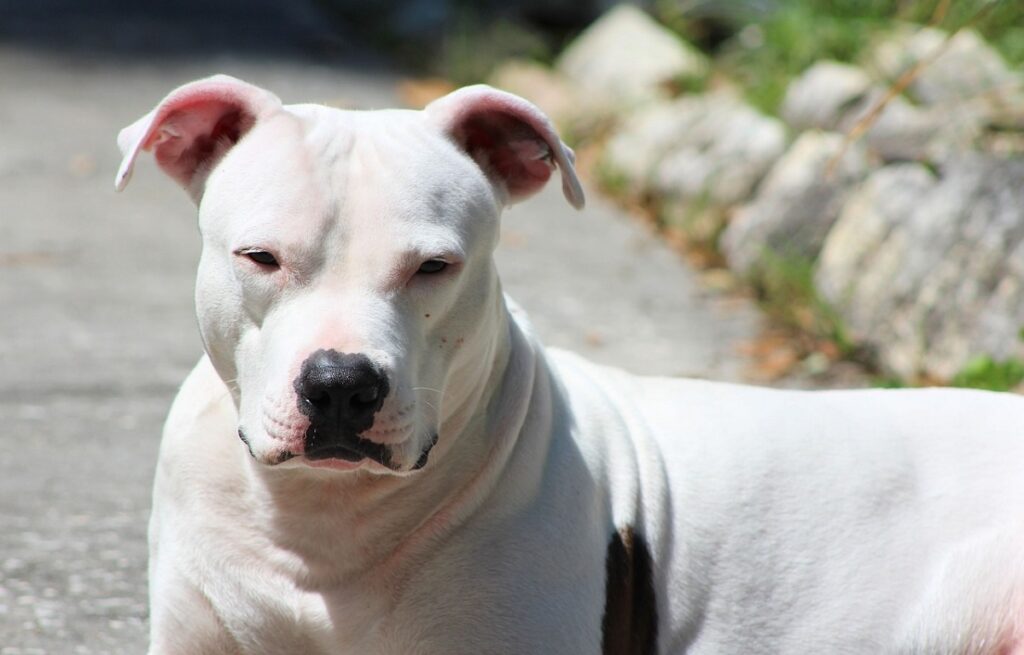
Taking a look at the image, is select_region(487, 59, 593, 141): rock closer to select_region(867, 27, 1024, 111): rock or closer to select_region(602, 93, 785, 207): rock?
select_region(602, 93, 785, 207): rock

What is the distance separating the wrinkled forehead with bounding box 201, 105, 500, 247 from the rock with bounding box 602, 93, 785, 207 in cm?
401

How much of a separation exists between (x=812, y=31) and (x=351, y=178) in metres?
5.19

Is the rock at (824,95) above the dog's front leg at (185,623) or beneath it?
beneath

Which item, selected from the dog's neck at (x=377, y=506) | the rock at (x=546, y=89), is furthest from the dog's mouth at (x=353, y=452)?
the rock at (x=546, y=89)

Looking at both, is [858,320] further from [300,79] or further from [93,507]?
[300,79]

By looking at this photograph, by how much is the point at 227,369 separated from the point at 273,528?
325 millimetres

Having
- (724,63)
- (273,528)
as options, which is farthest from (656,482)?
(724,63)

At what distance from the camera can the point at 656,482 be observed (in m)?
3.01

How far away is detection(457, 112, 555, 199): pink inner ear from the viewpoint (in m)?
2.93

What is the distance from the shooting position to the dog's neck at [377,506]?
2756 mm

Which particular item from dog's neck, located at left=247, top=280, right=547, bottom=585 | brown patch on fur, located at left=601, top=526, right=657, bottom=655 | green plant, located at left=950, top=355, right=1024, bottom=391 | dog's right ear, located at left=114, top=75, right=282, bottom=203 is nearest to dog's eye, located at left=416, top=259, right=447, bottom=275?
dog's neck, located at left=247, top=280, right=547, bottom=585

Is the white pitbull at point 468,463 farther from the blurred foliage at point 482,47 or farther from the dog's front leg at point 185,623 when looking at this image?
the blurred foliage at point 482,47

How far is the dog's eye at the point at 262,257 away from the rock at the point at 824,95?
14.4 ft

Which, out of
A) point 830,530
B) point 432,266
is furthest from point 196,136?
point 830,530
